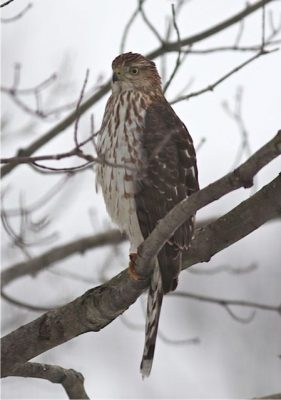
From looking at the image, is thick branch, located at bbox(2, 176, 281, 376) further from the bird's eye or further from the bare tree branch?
the bird's eye

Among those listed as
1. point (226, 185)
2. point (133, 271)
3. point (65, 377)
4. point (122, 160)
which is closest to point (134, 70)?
point (122, 160)

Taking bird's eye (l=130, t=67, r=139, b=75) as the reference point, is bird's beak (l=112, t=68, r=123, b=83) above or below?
below

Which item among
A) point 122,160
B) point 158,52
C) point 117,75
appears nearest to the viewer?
point 122,160

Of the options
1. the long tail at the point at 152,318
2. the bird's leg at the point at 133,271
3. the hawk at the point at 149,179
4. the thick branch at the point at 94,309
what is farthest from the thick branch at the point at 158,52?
the bird's leg at the point at 133,271

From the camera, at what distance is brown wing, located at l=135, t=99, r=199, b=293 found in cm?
477

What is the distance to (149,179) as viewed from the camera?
499cm

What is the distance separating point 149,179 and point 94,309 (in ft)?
2.45

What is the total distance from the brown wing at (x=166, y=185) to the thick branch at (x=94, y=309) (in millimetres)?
99

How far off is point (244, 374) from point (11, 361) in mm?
4297

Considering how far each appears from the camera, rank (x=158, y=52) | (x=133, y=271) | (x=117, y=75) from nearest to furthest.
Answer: (x=133, y=271)
(x=117, y=75)
(x=158, y=52)

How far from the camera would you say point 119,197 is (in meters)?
5.12

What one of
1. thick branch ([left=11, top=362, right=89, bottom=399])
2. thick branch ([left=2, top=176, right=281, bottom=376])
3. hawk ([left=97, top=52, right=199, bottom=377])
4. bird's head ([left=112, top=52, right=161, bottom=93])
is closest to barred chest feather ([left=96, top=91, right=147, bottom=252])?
hawk ([left=97, top=52, right=199, bottom=377])

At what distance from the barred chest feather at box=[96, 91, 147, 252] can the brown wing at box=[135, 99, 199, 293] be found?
2.1 inches

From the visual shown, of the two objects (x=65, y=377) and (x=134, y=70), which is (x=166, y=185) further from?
(x=134, y=70)
